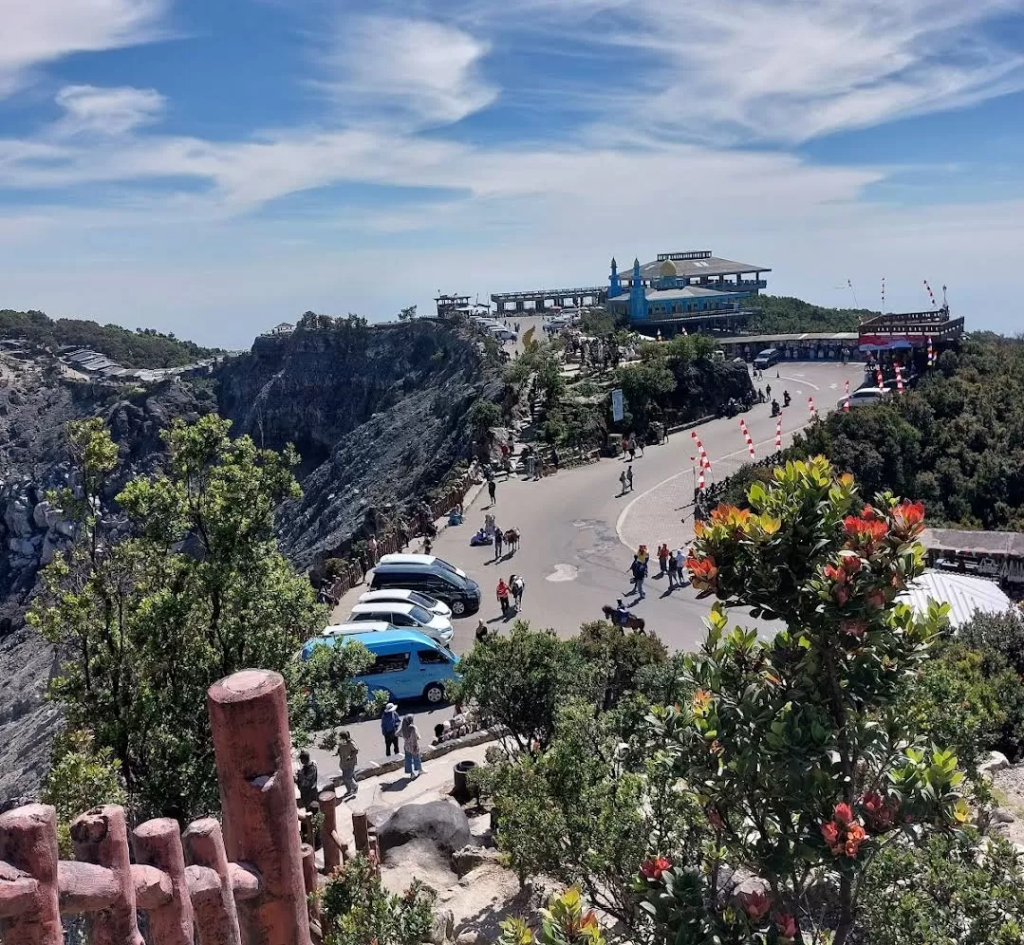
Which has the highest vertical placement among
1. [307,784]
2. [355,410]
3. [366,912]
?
[355,410]

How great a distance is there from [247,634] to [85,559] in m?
2.01

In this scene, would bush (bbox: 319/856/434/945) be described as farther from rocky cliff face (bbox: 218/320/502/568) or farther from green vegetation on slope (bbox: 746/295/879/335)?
green vegetation on slope (bbox: 746/295/879/335)

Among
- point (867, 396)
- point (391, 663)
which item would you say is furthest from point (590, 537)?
point (867, 396)

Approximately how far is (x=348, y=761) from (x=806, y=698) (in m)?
10.4

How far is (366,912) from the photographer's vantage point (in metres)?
6.88

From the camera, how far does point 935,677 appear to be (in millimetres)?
8680

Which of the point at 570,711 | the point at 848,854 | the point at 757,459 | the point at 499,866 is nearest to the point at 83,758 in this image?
the point at 570,711

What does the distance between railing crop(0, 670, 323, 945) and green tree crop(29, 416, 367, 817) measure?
5.58 m

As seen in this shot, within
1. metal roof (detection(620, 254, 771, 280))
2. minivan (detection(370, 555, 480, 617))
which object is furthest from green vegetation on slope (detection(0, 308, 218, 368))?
minivan (detection(370, 555, 480, 617))

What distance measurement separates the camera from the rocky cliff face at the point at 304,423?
157ft

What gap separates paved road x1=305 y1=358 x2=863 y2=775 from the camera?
68.2 ft

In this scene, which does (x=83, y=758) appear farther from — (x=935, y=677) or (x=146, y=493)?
(x=935, y=677)

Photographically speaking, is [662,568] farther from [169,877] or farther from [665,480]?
[169,877]

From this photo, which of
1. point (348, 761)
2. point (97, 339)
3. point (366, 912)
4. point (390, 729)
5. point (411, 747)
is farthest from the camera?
point (97, 339)
